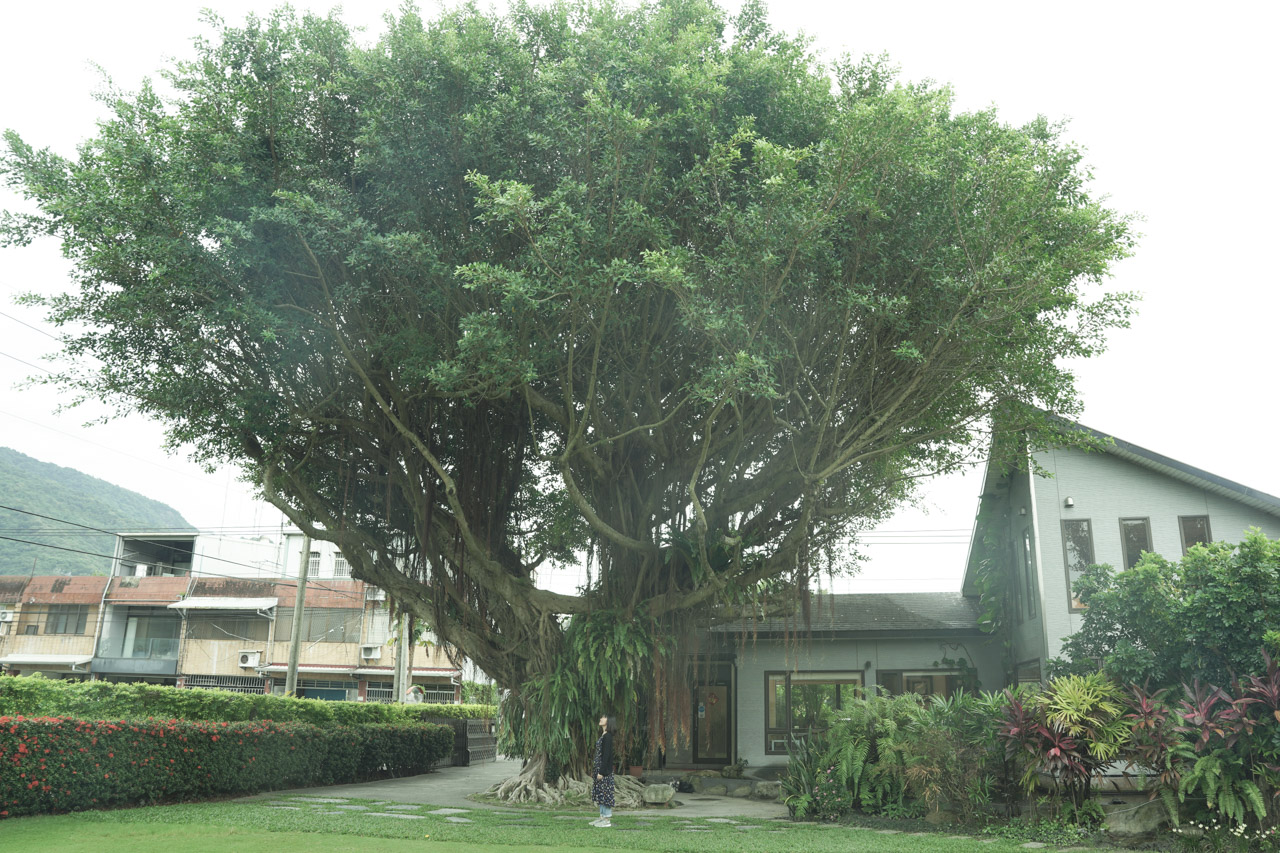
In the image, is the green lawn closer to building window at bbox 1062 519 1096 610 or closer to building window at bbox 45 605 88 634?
building window at bbox 1062 519 1096 610

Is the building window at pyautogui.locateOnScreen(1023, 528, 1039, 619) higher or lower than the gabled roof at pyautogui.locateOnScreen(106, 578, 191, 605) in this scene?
lower

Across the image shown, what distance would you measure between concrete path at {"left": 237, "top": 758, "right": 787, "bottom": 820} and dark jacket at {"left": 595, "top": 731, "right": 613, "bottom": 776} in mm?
1098

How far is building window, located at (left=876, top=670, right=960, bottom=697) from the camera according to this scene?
715 inches

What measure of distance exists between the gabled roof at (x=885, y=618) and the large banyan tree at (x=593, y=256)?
565 centimetres

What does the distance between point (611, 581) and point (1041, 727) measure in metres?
6.08

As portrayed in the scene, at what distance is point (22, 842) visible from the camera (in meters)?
8.30

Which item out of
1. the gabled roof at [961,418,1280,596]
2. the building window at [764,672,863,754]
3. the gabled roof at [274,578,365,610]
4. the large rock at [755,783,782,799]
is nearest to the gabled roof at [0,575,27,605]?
the gabled roof at [274,578,365,610]

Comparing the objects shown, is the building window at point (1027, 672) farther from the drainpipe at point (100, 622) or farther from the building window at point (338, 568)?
the drainpipe at point (100, 622)

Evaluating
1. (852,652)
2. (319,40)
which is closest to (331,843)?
(319,40)

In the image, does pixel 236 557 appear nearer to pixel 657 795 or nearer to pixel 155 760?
pixel 155 760

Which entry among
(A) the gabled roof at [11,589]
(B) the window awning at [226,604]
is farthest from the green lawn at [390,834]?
(A) the gabled roof at [11,589]

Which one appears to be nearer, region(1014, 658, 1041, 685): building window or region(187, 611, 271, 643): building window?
region(1014, 658, 1041, 685): building window

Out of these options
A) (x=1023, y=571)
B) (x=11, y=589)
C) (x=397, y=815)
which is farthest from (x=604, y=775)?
(x=11, y=589)

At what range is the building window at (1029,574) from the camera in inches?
624
